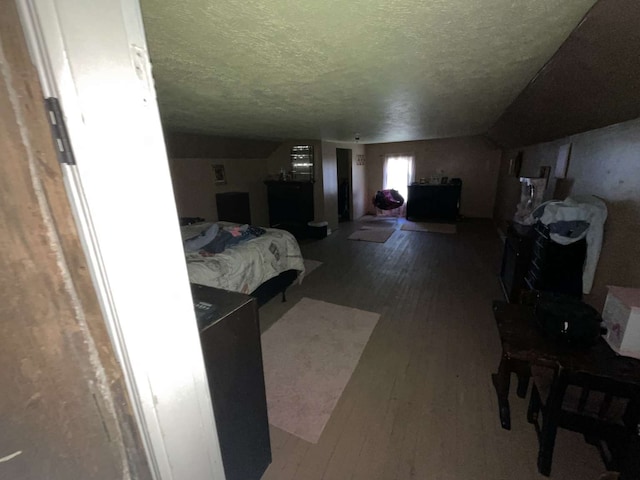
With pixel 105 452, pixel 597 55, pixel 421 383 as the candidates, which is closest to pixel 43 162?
pixel 105 452

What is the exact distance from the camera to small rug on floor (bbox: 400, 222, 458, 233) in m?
5.87

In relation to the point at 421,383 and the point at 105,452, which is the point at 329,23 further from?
the point at 421,383

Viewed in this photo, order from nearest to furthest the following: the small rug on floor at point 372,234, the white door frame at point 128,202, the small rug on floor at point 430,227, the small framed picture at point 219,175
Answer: the white door frame at point 128,202 < the small framed picture at point 219,175 < the small rug on floor at point 372,234 < the small rug on floor at point 430,227

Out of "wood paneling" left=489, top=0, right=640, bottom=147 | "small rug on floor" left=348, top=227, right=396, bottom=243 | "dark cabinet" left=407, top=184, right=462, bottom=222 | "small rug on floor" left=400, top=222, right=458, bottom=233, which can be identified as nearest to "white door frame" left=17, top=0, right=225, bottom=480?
"wood paneling" left=489, top=0, right=640, bottom=147

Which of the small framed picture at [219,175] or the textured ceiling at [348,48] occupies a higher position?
the textured ceiling at [348,48]

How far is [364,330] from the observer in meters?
2.47

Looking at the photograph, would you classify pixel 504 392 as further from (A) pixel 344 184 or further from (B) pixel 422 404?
(A) pixel 344 184

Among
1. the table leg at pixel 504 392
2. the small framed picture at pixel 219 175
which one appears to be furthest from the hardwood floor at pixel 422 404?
the small framed picture at pixel 219 175

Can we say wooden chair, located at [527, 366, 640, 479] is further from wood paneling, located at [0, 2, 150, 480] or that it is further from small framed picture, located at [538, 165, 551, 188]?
small framed picture, located at [538, 165, 551, 188]

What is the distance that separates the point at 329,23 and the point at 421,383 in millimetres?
2182

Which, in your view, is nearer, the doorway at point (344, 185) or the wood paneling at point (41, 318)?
the wood paneling at point (41, 318)

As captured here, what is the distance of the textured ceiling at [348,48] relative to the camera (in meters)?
0.86

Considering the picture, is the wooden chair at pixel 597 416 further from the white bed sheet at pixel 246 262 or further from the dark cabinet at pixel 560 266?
the white bed sheet at pixel 246 262

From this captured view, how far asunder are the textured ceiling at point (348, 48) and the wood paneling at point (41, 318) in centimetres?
64
